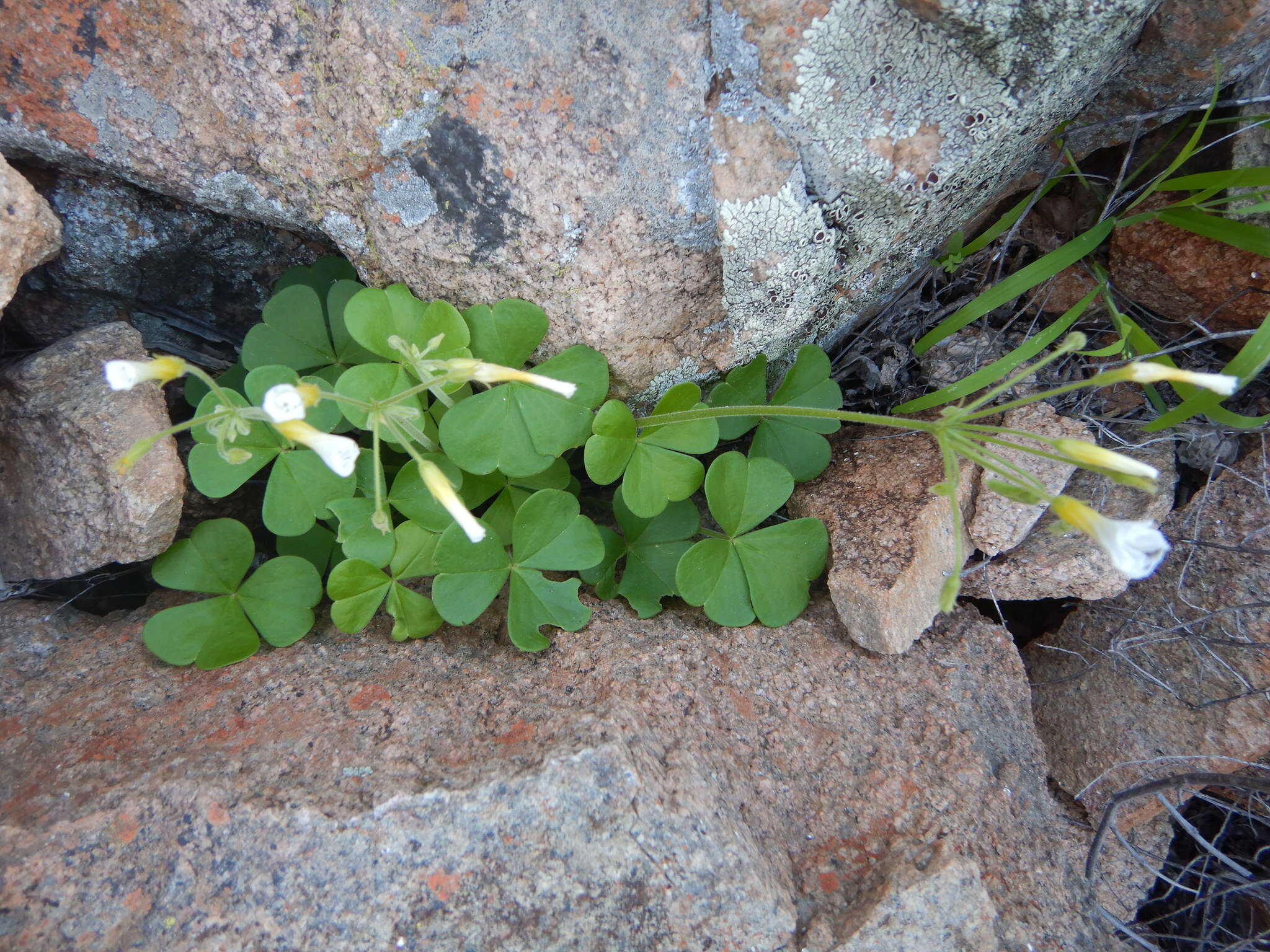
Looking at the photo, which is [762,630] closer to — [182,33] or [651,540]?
[651,540]

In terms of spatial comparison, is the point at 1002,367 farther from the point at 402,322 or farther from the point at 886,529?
the point at 402,322

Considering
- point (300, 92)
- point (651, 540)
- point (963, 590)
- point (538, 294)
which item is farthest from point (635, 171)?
point (963, 590)

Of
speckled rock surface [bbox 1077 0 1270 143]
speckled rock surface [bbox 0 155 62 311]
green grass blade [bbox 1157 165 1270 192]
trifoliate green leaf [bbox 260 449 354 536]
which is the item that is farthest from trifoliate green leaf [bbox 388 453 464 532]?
green grass blade [bbox 1157 165 1270 192]

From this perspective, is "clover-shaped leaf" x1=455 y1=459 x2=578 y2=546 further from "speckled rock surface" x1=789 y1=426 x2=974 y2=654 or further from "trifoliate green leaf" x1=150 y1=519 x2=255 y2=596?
"speckled rock surface" x1=789 y1=426 x2=974 y2=654

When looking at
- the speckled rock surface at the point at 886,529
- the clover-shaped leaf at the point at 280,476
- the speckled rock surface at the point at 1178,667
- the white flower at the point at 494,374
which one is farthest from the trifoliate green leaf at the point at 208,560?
the speckled rock surface at the point at 1178,667

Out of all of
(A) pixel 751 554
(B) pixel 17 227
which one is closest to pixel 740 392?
(A) pixel 751 554
